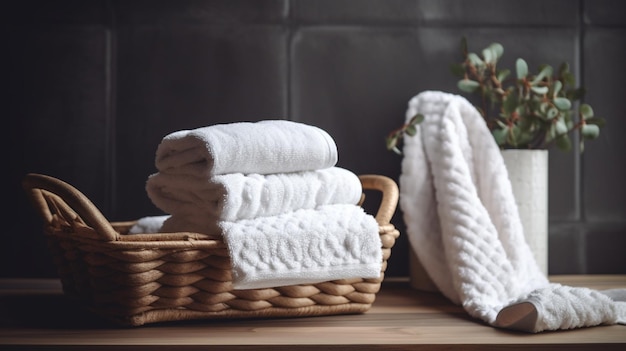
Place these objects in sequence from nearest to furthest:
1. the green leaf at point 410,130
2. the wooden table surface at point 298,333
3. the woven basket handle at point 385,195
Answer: the wooden table surface at point 298,333 → the woven basket handle at point 385,195 → the green leaf at point 410,130

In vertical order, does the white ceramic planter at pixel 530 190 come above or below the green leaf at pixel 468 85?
below

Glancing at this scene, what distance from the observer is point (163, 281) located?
0.74m

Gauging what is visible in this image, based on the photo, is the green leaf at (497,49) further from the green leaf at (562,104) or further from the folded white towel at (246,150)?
the folded white towel at (246,150)

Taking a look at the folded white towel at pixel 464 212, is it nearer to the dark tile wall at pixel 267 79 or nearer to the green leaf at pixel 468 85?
the green leaf at pixel 468 85

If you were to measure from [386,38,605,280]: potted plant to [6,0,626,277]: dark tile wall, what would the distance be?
0.10 meters

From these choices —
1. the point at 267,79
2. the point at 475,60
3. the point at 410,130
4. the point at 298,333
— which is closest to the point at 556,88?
the point at 475,60

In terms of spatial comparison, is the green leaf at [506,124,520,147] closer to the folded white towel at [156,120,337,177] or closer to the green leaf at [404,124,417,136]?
the green leaf at [404,124,417,136]

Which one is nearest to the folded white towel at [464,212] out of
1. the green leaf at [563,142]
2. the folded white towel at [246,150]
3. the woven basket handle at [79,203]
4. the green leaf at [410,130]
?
the green leaf at [410,130]

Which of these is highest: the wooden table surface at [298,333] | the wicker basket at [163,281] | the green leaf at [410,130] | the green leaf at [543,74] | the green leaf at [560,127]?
the green leaf at [543,74]

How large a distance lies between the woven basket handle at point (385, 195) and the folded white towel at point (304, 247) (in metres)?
0.05

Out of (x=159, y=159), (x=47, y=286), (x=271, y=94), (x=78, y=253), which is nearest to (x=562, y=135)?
(x=271, y=94)

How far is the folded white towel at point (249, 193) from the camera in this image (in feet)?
2.44

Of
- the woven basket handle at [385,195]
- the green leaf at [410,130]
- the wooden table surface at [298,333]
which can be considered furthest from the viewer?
the green leaf at [410,130]

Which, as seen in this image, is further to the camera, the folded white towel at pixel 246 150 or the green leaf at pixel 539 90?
the green leaf at pixel 539 90
